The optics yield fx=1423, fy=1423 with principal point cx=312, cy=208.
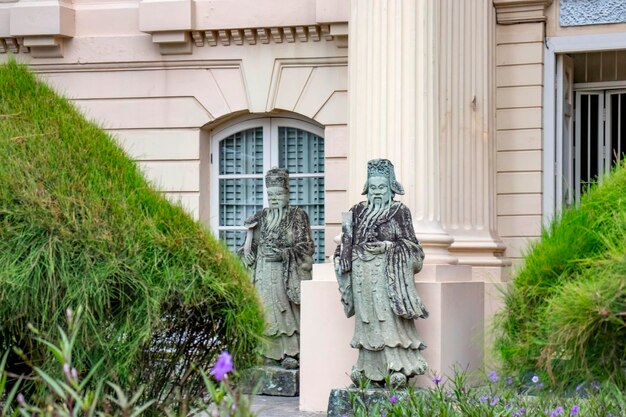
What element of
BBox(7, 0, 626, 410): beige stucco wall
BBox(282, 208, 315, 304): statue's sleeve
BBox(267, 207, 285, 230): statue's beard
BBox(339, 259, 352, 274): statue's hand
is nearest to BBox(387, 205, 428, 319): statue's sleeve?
BBox(339, 259, 352, 274): statue's hand

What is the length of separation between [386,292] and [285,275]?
2.05 m

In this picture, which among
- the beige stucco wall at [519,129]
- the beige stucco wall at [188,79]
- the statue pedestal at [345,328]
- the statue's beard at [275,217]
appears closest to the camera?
the statue pedestal at [345,328]

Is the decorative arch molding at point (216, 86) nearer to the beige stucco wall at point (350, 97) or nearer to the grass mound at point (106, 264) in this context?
the beige stucco wall at point (350, 97)

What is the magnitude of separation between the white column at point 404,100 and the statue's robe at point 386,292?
1084 millimetres

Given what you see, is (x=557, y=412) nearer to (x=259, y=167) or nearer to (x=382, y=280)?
(x=382, y=280)

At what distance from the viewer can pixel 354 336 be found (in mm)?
10055

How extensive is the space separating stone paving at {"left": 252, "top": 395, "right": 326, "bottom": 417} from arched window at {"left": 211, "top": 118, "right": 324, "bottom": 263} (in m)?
2.72

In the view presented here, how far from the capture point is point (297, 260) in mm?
11773

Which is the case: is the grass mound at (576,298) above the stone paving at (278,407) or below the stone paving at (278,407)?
above

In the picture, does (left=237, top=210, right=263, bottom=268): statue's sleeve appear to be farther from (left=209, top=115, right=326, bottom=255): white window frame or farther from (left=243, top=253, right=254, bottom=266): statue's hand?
(left=209, top=115, right=326, bottom=255): white window frame

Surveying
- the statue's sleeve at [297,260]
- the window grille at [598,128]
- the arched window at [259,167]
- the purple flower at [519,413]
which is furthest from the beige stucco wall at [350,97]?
the purple flower at [519,413]

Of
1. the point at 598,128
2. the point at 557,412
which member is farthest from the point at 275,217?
the point at 557,412

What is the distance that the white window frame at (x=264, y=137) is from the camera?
1406 centimetres

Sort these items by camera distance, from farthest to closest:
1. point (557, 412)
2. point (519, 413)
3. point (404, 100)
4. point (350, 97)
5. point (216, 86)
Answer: point (216, 86), point (350, 97), point (404, 100), point (519, 413), point (557, 412)
